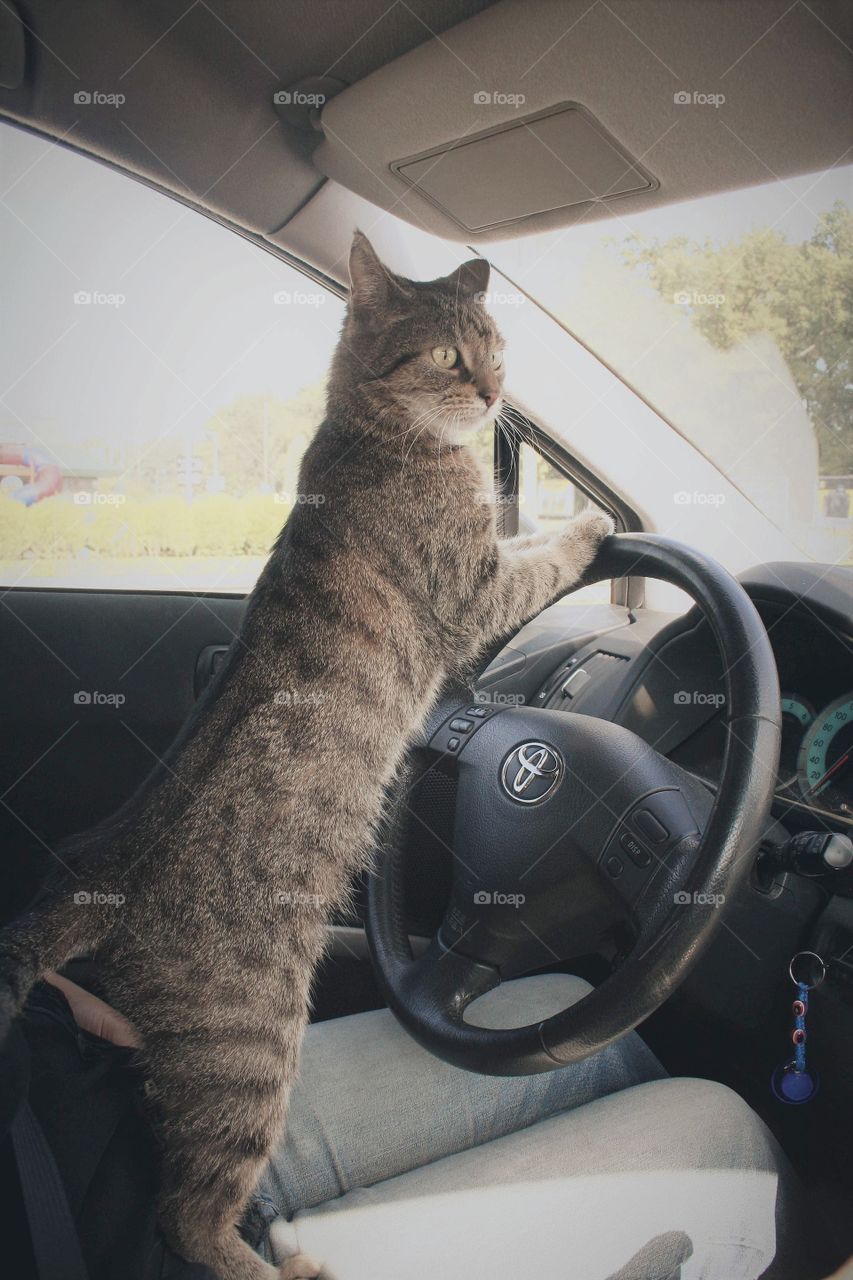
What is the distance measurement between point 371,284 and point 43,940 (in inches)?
54.6

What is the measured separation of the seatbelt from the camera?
0.81 meters

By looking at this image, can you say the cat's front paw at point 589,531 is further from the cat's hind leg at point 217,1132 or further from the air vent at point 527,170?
the cat's hind leg at point 217,1132

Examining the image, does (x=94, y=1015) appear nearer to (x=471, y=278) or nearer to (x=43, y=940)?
(x=43, y=940)

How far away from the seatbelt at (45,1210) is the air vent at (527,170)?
1.63 m

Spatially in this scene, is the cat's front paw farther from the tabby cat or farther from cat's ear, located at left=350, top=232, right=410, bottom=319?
cat's ear, located at left=350, top=232, right=410, bottom=319

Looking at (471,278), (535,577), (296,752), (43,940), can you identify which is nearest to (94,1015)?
(43,940)

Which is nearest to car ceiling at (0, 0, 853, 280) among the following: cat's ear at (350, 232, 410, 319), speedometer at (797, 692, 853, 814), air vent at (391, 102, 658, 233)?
air vent at (391, 102, 658, 233)

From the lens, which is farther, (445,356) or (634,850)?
(445,356)

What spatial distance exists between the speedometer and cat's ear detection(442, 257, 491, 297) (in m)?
1.19

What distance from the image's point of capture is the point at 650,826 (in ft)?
3.61

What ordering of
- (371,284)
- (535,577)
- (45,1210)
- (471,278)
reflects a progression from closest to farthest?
(45,1210) < (535,577) < (371,284) < (471,278)

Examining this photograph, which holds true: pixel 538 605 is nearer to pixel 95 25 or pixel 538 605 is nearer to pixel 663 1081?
pixel 663 1081

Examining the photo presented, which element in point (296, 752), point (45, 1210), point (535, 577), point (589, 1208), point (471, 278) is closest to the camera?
A: point (45, 1210)

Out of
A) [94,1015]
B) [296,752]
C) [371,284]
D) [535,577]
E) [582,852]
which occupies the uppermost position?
[371,284]
